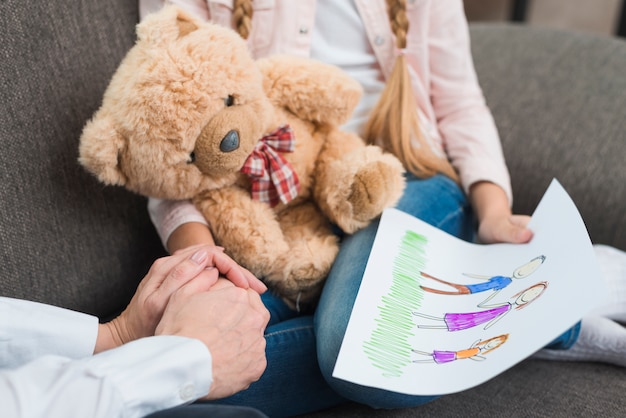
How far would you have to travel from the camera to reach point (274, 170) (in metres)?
0.78

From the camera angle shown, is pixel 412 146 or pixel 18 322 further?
pixel 412 146

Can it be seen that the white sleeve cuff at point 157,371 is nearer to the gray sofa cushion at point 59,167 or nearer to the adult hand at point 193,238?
the adult hand at point 193,238

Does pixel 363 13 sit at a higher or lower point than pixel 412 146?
higher

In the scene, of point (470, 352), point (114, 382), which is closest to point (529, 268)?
point (470, 352)

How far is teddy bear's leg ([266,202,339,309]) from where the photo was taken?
2.62ft

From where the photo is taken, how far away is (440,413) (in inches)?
30.1

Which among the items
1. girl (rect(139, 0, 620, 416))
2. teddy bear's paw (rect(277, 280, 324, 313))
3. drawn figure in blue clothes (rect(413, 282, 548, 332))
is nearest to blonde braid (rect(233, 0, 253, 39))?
girl (rect(139, 0, 620, 416))

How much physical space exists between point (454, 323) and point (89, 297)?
517mm

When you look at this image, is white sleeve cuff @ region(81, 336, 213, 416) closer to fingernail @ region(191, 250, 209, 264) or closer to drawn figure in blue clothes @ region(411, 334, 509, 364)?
fingernail @ region(191, 250, 209, 264)

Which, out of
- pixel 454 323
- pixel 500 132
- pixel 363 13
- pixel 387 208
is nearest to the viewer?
pixel 454 323

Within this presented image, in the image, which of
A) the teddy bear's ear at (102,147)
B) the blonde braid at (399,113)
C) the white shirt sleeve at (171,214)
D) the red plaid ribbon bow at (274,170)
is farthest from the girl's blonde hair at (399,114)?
the teddy bear's ear at (102,147)

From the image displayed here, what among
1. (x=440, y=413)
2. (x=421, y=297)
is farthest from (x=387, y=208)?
(x=440, y=413)

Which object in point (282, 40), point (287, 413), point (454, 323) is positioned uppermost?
point (282, 40)

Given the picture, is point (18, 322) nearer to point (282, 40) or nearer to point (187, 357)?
point (187, 357)
